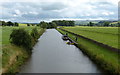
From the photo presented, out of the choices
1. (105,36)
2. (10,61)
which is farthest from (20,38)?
(105,36)

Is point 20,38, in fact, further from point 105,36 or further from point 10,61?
point 105,36

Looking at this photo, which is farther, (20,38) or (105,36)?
(105,36)

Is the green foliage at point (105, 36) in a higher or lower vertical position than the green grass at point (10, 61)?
higher

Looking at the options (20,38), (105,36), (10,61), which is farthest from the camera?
(105,36)

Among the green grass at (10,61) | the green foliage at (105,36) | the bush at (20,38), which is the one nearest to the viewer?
the green grass at (10,61)

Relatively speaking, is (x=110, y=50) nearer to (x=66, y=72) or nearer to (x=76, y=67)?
(x=76, y=67)

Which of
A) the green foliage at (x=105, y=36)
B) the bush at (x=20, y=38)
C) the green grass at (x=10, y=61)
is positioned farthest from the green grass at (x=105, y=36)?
the green grass at (x=10, y=61)

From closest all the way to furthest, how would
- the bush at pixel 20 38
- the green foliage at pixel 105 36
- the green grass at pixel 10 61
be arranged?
the green grass at pixel 10 61 < the bush at pixel 20 38 < the green foliage at pixel 105 36

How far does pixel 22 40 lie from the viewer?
82.5 ft

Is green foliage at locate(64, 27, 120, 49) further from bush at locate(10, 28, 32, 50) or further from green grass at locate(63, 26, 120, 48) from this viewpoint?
bush at locate(10, 28, 32, 50)

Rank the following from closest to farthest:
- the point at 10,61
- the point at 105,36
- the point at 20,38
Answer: the point at 10,61 < the point at 20,38 < the point at 105,36

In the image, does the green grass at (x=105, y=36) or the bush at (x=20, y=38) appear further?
the green grass at (x=105, y=36)

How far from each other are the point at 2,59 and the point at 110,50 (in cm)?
1595

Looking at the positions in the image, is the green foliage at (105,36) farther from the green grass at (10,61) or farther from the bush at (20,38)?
the green grass at (10,61)
